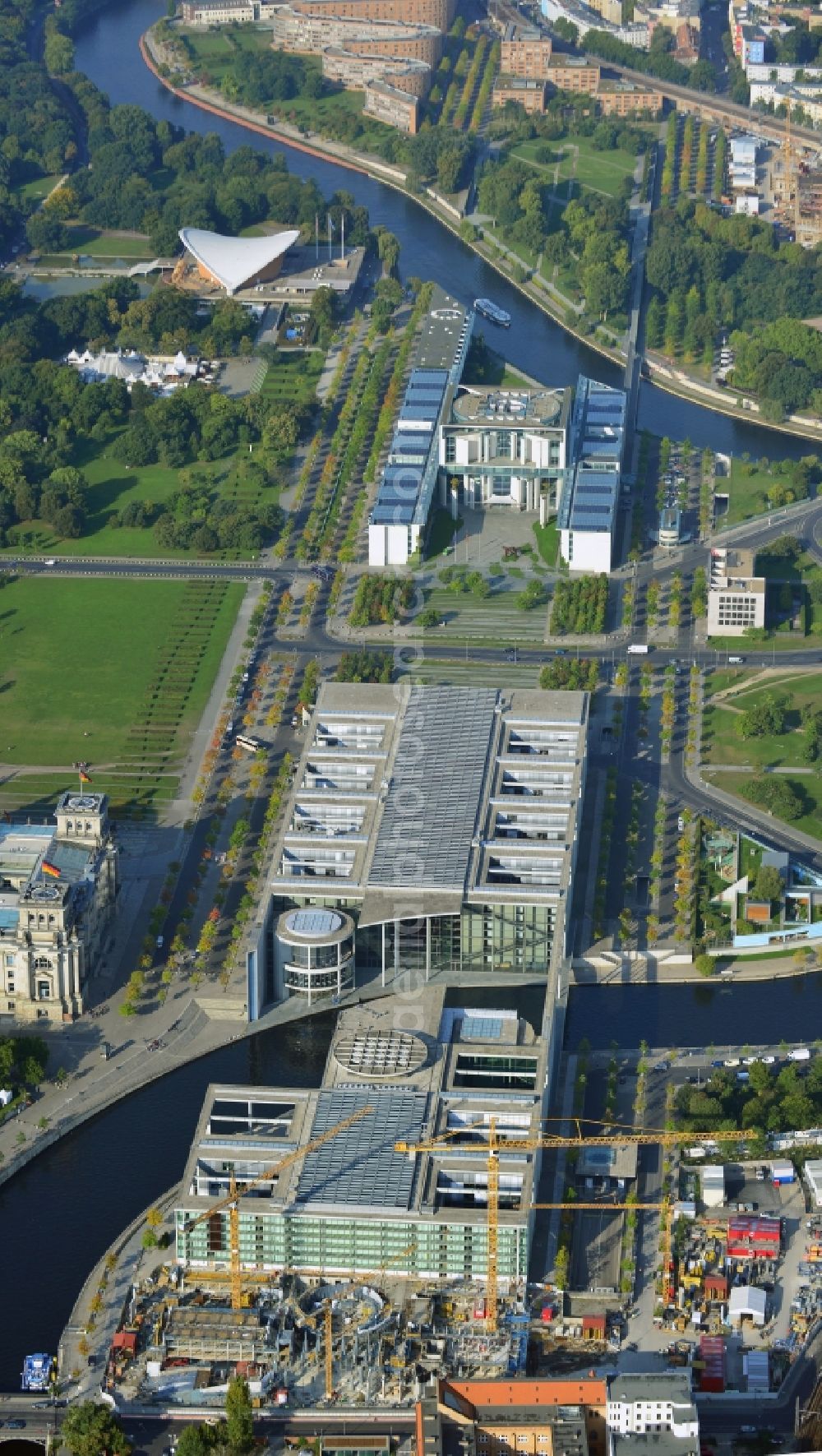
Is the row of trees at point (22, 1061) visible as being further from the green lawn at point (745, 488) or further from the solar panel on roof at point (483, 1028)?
the green lawn at point (745, 488)

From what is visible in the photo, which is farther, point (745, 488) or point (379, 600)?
point (745, 488)

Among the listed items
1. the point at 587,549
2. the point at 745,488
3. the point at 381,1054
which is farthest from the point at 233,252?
the point at 381,1054

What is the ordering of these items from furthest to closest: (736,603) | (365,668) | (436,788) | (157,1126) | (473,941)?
1. (736,603)
2. (365,668)
3. (436,788)
4. (473,941)
5. (157,1126)

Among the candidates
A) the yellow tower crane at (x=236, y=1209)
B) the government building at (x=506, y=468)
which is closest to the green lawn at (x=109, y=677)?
the government building at (x=506, y=468)

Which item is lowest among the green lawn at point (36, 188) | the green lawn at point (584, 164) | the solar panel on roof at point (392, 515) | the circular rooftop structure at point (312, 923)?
the green lawn at point (36, 188)

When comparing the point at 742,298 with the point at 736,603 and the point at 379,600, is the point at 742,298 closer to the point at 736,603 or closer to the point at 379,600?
the point at 736,603

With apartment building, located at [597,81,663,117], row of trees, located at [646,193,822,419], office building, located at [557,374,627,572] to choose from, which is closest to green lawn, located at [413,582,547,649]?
office building, located at [557,374,627,572]
